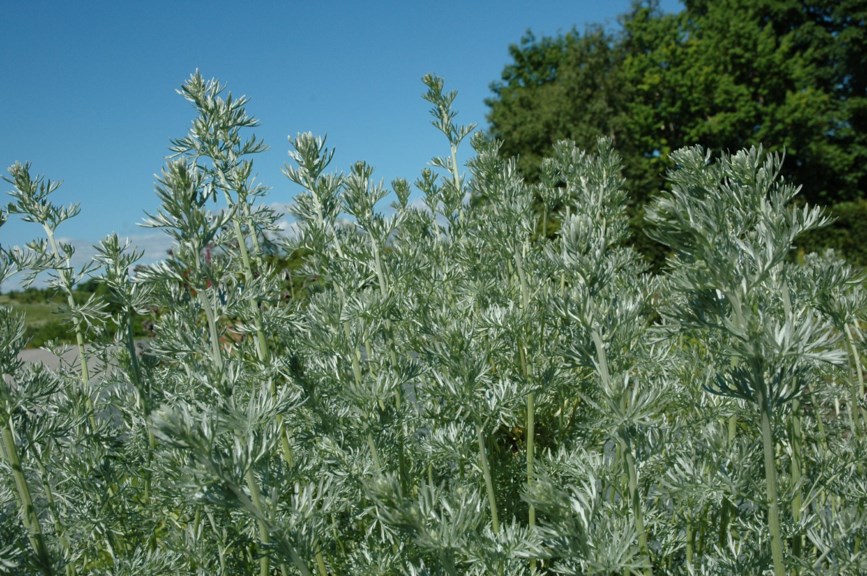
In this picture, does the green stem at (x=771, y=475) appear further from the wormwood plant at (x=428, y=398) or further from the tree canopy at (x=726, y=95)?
the tree canopy at (x=726, y=95)

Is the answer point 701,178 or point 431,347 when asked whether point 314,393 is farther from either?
point 701,178

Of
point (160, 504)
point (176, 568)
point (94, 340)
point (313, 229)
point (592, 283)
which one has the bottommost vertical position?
point (176, 568)

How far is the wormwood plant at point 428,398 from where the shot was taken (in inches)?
53.0

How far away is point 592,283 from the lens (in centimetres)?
153

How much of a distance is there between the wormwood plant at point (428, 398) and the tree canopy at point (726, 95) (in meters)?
24.0

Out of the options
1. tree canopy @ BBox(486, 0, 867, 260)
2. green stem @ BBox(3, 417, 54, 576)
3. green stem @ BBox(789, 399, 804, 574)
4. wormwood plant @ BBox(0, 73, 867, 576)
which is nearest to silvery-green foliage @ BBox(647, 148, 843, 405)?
wormwood plant @ BBox(0, 73, 867, 576)

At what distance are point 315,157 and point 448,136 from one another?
1.34 meters

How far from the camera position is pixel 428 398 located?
2424mm

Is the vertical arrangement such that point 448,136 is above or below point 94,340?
above

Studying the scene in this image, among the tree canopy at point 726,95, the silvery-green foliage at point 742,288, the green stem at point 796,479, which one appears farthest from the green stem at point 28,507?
the tree canopy at point 726,95

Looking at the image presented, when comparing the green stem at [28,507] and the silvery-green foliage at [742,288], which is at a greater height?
the silvery-green foliage at [742,288]

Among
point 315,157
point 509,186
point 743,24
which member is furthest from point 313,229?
point 743,24

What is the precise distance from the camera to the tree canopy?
27.1 meters

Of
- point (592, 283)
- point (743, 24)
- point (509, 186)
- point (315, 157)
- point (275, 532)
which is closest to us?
point (275, 532)
